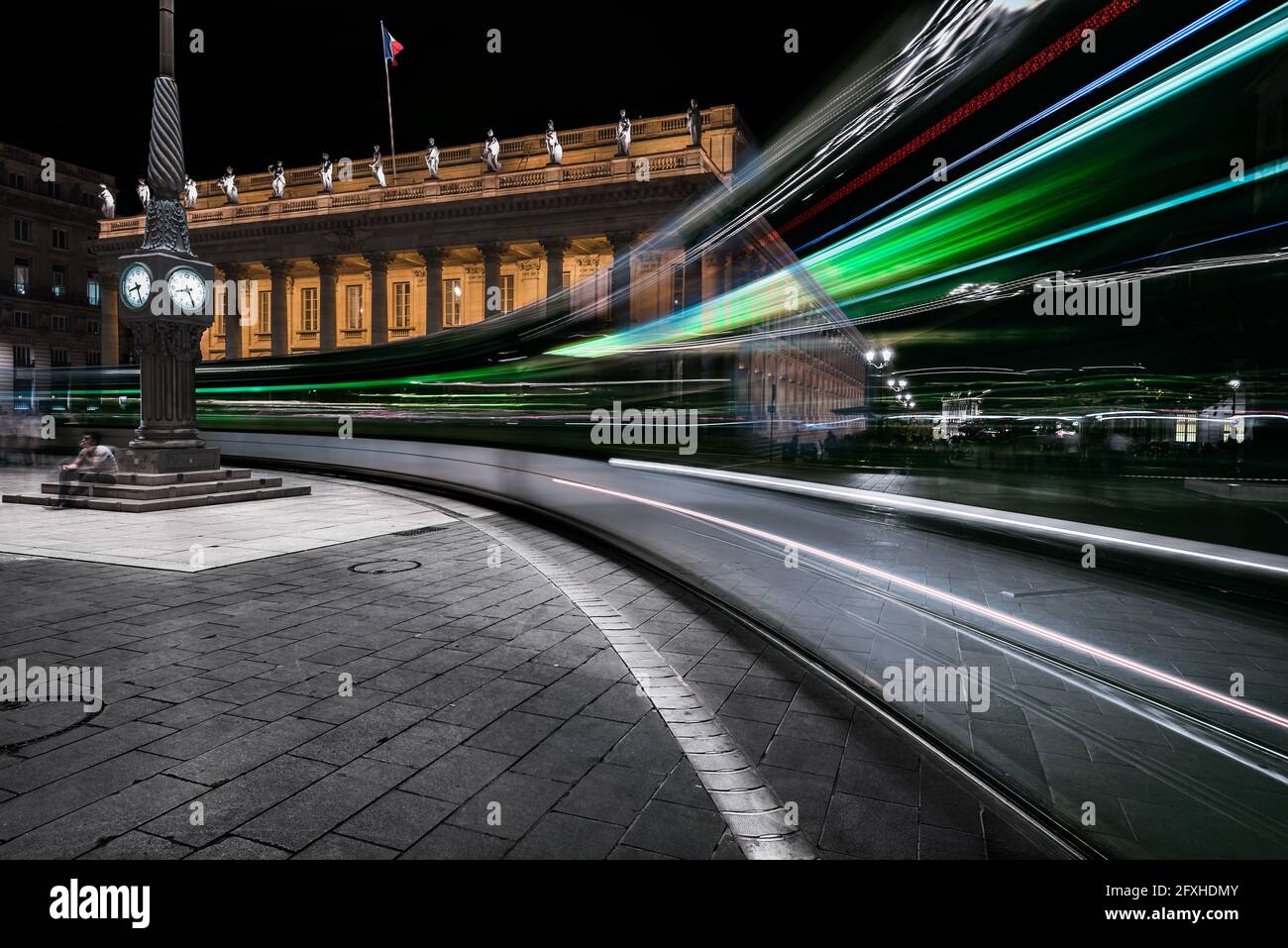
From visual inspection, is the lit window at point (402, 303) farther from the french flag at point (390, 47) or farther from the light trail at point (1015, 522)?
the light trail at point (1015, 522)

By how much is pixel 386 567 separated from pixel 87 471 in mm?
8723

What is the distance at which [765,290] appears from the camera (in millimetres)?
8430

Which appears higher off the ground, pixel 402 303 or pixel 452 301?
pixel 402 303

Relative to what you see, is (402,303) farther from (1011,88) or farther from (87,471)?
(1011,88)

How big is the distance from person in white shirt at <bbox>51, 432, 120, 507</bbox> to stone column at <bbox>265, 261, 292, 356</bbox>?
5038cm

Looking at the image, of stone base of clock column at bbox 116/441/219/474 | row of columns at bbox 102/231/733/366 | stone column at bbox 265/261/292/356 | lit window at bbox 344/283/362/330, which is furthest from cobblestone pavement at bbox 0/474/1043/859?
lit window at bbox 344/283/362/330

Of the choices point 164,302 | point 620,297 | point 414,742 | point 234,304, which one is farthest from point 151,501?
point 234,304

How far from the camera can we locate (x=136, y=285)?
41.8 ft

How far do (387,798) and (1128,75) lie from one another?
507 cm

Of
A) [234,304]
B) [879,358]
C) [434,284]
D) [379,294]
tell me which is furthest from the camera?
[234,304]

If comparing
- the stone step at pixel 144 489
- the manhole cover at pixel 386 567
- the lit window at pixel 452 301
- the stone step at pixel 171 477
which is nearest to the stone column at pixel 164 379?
the stone step at pixel 171 477

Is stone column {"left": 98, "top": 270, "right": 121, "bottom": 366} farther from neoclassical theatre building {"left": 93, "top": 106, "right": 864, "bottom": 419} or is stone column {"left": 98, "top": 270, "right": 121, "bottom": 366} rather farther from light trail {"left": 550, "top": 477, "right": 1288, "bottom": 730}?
light trail {"left": 550, "top": 477, "right": 1288, "bottom": 730}
